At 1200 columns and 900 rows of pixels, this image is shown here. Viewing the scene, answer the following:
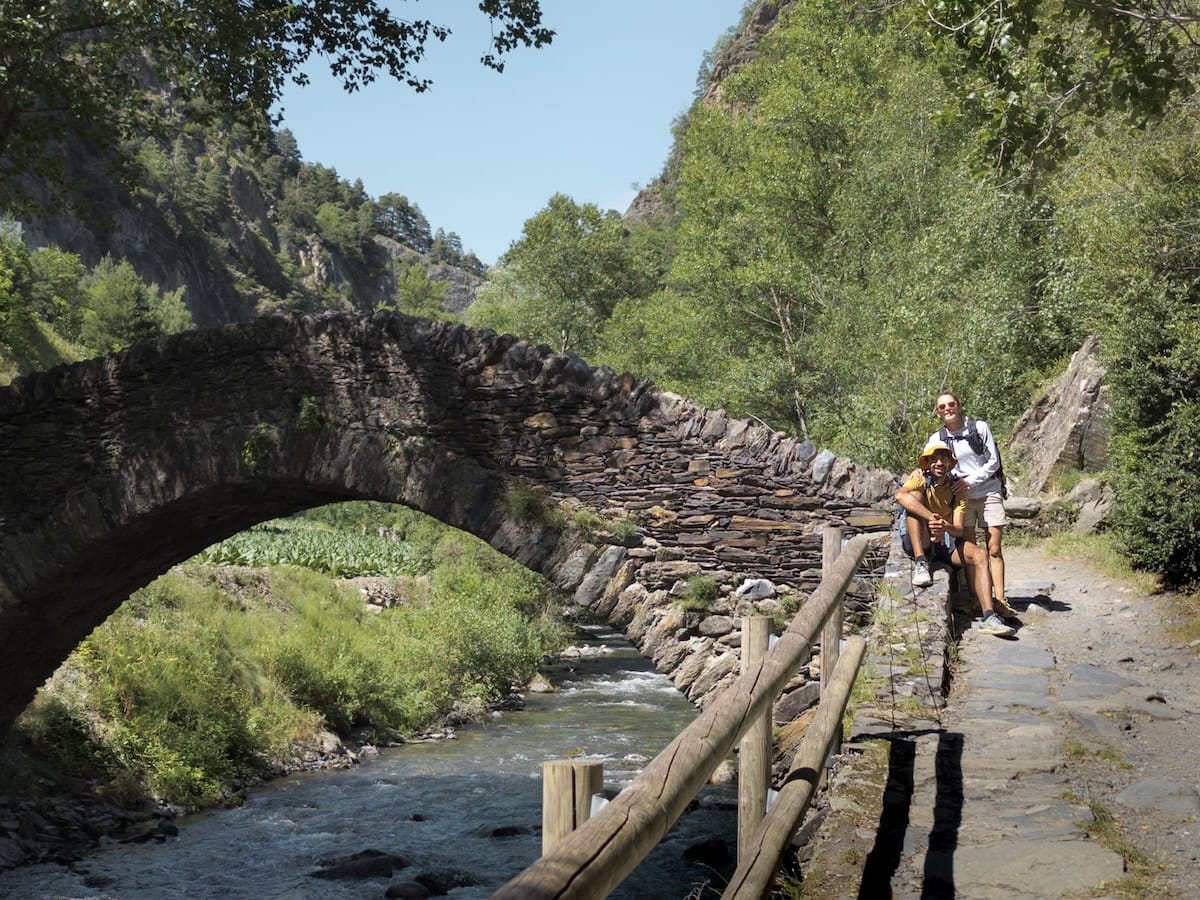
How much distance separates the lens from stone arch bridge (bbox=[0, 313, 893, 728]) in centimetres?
773

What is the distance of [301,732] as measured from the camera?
15.3 meters

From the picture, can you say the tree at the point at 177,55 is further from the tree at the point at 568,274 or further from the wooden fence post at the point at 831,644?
the tree at the point at 568,274

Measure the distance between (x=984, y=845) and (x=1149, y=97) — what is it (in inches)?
225

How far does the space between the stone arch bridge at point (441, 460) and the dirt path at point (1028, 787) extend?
149 centimetres

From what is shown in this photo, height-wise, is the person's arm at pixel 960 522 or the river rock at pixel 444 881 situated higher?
the person's arm at pixel 960 522

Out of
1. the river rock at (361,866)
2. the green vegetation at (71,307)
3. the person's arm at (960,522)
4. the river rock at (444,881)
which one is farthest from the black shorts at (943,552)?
the green vegetation at (71,307)

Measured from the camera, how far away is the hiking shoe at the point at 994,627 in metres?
7.12

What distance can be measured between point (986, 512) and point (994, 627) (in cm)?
82

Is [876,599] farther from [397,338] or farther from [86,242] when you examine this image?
[86,242]

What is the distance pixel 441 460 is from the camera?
7977 mm

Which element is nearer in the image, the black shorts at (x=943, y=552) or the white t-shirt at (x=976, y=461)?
the white t-shirt at (x=976, y=461)

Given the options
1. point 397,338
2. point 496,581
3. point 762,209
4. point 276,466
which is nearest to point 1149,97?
point 397,338

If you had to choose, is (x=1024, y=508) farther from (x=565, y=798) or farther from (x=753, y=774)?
(x=565, y=798)

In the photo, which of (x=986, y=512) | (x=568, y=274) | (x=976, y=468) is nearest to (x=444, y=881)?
(x=986, y=512)
